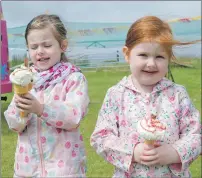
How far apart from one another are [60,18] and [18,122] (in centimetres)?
64

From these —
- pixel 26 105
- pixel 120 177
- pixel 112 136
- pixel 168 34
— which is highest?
pixel 168 34

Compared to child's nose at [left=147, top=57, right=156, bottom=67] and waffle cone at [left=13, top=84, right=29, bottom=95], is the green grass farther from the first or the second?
waffle cone at [left=13, top=84, right=29, bottom=95]

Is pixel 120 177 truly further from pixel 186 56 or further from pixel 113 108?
pixel 186 56

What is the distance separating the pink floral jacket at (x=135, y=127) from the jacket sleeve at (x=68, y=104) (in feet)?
0.42

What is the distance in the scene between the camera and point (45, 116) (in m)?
2.27

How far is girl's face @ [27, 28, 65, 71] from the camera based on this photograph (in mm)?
2398

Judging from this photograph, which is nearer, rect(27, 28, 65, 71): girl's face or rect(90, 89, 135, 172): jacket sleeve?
rect(90, 89, 135, 172): jacket sleeve

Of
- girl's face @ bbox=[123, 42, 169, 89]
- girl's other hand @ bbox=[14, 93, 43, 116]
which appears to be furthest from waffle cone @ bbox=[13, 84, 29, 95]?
girl's face @ bbox=[123, 42, 169, 89]

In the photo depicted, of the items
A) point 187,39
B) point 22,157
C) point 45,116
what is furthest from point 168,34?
point 22,157

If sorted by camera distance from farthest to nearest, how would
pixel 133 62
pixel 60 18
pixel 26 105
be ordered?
pixel 60 18 < pixel 133 62 < pixel 26 105

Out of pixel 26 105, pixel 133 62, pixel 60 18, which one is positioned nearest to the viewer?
pixel 26 105

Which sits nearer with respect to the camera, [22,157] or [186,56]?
[22,157]

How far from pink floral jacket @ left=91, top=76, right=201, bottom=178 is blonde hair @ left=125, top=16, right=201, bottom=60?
21 cm

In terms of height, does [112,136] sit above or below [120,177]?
above
